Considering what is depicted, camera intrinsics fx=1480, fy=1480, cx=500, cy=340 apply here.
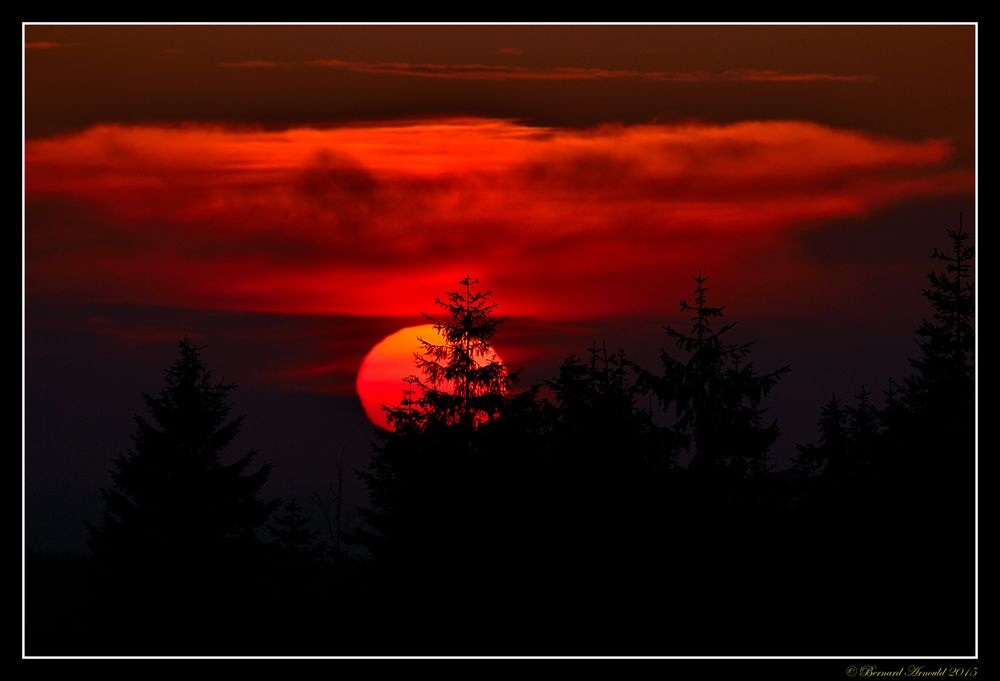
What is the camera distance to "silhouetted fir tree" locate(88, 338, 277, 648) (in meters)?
45.8

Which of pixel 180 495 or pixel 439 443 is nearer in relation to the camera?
pixel 439 443

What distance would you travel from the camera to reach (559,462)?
35.4 m

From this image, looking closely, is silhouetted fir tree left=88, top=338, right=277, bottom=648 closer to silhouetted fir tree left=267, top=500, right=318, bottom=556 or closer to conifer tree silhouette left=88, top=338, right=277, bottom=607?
conifer tree silhouette left=88, top=338, right=277, bottom=607

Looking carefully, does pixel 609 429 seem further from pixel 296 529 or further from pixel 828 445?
pixel 296 529

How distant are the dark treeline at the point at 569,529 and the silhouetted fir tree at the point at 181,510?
6cm

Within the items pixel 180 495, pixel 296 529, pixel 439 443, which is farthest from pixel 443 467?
pixel 296 529

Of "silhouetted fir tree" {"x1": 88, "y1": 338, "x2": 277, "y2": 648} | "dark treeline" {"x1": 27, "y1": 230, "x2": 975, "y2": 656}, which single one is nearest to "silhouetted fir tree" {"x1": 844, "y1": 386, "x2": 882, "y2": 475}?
"dark treeline" {"x1": 27, "y1": 230, "x2": 975, "y2": 656}

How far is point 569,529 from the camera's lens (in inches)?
1369

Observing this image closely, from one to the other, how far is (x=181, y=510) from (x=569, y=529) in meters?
16.2

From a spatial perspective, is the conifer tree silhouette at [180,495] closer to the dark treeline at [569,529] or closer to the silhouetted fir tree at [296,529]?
the dark treeline at [569,529]

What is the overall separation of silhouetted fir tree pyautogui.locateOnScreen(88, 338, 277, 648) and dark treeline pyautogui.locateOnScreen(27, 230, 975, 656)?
62 mm
